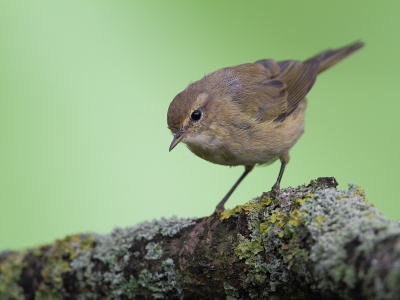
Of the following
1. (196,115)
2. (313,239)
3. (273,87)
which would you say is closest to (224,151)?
(196,115)

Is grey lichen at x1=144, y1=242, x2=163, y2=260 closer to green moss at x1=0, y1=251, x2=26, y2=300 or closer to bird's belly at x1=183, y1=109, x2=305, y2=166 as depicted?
green moss at x1=0, y1=251, x2=26, y2=300

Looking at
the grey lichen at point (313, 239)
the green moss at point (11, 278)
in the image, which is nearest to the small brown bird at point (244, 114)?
the grey lichen at point (313, 239)

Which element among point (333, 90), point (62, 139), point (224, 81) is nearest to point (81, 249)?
point (224, 81)

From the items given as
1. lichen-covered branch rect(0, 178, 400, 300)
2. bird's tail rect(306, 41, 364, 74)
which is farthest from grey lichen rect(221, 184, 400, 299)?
bird's tail rect(306, 41, 364, 74)

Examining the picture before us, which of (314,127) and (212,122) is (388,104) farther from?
(212,122)

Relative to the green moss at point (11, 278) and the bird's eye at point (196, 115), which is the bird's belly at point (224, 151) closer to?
the bird's eye at point (196, 115)

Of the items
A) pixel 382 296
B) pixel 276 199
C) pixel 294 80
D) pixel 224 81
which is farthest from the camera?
pixel 294 80
